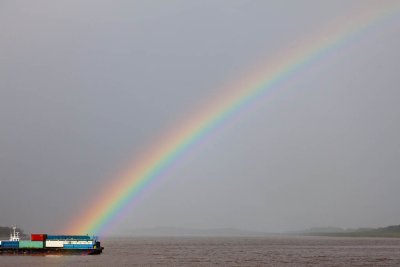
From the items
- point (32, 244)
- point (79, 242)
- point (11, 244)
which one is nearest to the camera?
point (32, 244)

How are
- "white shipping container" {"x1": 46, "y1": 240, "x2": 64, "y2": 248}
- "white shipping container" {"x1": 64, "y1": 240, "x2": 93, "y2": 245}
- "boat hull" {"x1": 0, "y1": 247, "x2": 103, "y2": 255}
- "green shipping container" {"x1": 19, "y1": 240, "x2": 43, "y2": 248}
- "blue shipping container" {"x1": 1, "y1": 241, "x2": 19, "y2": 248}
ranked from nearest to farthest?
"boat hull" {"x1": 0, "y1": 247, "x2": 103, "y2": 255} → "blue shipping container" {"x1": 1, "y1": 241, "x2": 19, "y2": 248} → "green shipping container" {"x1": 19, "y1": 240, "x2": 43, "y2": 248} → "white shipping container" {"x1": 46, "y1": 240, "x2": 64, "y2": 248} → "white shipping container" {"x1": 64, "y1": 240, "x2": 93, "y2": 245}

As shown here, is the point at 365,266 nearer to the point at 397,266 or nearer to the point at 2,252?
the point at 397,266

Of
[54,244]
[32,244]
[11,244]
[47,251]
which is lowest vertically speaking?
[47,251]

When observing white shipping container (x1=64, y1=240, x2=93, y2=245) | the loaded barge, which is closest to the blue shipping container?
the loaded barge

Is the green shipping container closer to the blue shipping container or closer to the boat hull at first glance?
the boat hull

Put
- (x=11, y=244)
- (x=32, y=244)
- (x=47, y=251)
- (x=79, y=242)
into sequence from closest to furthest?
(x=47, y=251)
(x=32, y=244)
(x=11, y=244)
(x=79, y=242)

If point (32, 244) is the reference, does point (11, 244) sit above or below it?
above

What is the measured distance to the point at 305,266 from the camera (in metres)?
115

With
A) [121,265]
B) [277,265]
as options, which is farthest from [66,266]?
[277,265]

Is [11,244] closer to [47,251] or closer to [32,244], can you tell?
[32,244]

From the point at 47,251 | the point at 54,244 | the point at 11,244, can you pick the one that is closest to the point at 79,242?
the point at 54,244

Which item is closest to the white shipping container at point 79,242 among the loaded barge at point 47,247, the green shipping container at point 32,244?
the loaded barge at point 47,247

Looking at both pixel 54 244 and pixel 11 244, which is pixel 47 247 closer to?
pixel 54 244

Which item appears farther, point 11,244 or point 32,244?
point 11,244
